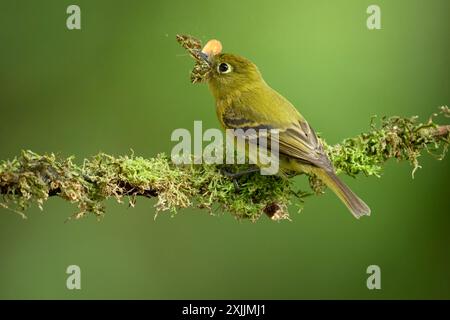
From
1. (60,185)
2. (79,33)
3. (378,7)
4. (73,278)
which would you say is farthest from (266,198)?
(79,33)

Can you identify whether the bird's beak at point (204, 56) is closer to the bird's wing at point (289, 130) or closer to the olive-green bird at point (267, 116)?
the olive-green bird at point (267, 116)

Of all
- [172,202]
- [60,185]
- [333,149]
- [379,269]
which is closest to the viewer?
[60,185]

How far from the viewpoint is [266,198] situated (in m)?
3.07

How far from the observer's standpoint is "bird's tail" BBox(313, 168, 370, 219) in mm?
3211

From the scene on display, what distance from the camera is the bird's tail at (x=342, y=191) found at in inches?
126

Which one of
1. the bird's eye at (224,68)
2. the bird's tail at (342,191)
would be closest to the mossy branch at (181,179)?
the bird's tail at (342,191)

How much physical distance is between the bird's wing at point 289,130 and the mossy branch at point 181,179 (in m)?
0.14

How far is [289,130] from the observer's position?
339cm

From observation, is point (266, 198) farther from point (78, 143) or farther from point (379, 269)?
point (78, 143)

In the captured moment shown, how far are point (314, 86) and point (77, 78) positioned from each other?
1909 millimetres

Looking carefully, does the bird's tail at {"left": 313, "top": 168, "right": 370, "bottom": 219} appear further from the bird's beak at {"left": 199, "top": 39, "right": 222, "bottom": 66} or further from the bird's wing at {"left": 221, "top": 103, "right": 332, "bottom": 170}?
the bird's beak at {"left": 199, "top": 39, "right": 222, "bottom": 66}

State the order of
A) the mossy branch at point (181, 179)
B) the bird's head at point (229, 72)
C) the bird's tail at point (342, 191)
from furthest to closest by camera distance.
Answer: the bird's head at point (229, 72) → the bird's tail at point (342, 191) → the mossy branch at point (181, 179)

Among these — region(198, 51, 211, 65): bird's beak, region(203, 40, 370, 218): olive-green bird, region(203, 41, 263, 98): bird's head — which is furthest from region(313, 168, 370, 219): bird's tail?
region(198, 51, 211, 65): bird's beak

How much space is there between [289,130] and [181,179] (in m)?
0.74
